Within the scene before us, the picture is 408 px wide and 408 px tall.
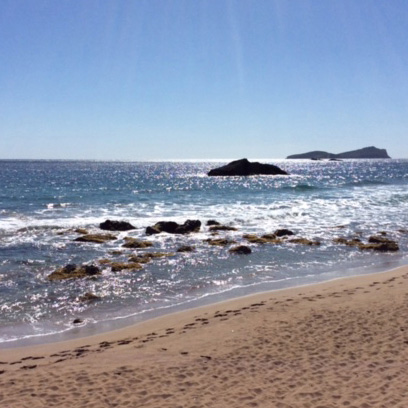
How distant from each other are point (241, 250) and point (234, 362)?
1225 centimetres

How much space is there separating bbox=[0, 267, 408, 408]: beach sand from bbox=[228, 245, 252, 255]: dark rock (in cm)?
805

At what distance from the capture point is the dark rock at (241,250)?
20891 mm

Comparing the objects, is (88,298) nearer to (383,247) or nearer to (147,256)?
(147,256)

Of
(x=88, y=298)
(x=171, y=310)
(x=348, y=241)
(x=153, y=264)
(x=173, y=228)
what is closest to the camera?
(x=171, y=310)

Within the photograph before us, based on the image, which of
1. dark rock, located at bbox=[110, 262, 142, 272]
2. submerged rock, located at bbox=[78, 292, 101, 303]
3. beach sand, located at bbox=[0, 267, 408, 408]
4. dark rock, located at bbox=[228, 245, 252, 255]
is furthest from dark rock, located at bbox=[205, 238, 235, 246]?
beach sand, located at bbox=[0, 267, 408, 408]

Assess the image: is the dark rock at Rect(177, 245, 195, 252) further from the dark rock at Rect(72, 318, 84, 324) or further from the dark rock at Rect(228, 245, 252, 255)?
the dark rock at Rect(72, 318, 84, 324)

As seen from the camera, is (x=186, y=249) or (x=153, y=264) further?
(x=186, y=249)

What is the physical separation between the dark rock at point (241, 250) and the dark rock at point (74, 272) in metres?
6.78

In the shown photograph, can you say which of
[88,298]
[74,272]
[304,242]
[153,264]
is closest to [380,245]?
[304,242]

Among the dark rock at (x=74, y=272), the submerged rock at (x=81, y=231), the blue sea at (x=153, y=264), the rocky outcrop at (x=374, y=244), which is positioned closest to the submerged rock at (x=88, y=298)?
the blue sea at (x=153, y=264)

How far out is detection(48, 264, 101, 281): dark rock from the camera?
53.3ft

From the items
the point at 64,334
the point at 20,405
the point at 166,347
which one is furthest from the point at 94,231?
the point at 20,405

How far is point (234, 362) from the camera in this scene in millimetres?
8828

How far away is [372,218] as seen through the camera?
3431 cm
